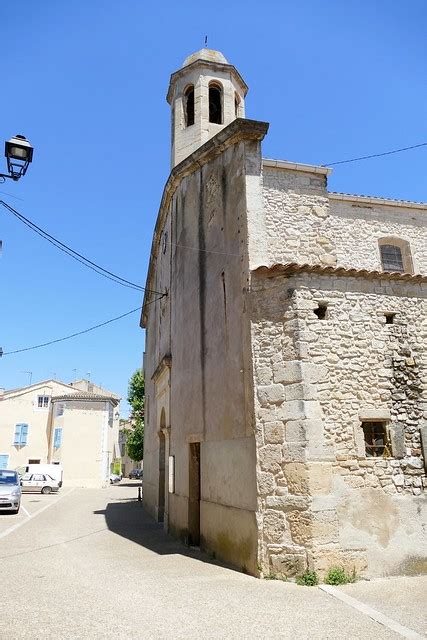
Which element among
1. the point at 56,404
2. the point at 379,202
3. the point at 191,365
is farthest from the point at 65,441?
the point at 379,202

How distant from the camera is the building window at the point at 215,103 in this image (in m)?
12.4

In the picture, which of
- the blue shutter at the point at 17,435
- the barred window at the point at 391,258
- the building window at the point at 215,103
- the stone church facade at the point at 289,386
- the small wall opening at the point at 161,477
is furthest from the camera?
the blue shutter at the point at 17,435

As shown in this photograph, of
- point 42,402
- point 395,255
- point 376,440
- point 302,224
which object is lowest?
point 376,440

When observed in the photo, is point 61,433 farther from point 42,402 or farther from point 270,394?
point 270,394

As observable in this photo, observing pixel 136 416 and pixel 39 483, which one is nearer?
pixel 39 483

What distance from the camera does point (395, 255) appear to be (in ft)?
40.1

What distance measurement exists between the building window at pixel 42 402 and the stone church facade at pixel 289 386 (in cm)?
2925

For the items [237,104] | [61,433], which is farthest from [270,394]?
[61,433]

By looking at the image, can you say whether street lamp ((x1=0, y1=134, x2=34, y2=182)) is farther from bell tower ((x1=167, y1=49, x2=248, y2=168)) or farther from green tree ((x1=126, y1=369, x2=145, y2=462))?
green tree ((x1=126, y1=369, x2=145, y2=462))

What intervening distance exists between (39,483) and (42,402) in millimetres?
11084

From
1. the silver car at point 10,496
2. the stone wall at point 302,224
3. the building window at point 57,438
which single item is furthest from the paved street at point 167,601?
the building window at point 57,438

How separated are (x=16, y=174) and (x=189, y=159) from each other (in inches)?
193

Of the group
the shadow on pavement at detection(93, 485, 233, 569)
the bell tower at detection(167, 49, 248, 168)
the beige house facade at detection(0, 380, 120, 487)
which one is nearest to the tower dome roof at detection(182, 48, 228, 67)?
the bell tower at detection(167, 49, 248, 168)

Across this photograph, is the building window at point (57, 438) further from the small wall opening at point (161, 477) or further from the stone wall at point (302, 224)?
the stone wall at point (302, 224)
